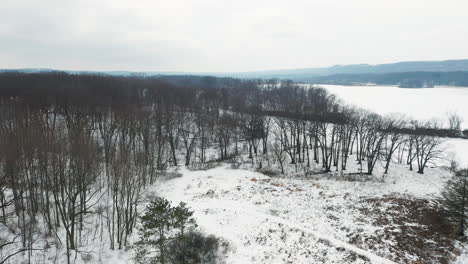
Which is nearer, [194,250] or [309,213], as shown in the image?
[194,250]

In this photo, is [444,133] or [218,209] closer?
[218,209]

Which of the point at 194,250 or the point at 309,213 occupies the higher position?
the point at 309,213

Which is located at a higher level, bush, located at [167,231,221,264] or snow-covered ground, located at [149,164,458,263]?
snow-covered ground, located at [149,164,458,263]

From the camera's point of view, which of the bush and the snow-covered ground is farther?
the bush

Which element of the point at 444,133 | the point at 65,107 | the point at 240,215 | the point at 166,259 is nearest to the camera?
the point at 166,259

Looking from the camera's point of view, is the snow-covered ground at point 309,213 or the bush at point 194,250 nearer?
the snow-covered ground at point 309,213

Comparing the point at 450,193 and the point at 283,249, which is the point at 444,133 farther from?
the point at 283,249

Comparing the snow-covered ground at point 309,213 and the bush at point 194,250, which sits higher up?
the snow-covered ground at point 309,213

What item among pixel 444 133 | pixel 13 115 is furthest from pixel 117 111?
pixel 444 133
